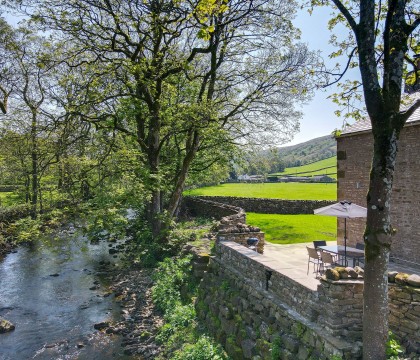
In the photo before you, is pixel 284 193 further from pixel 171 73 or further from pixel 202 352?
pixel 202 352

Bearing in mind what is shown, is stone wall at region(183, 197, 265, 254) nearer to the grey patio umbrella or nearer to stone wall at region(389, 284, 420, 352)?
the grey patio umbrella

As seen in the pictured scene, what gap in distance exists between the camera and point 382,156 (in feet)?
20.7

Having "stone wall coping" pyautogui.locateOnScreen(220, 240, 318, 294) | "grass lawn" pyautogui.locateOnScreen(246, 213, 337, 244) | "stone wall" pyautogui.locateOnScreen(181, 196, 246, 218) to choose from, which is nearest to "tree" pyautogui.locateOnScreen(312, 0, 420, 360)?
"stone wall coping" pyautogui.locateOnScreen(220, 240, 318, 294)

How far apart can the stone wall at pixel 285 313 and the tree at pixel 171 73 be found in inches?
307

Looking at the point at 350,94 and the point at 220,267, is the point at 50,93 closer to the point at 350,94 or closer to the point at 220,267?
the point at 220,267

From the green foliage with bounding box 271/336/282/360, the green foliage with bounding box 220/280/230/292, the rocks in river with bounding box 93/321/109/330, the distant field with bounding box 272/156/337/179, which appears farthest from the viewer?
the distant field with bounding box 272/156/337/179

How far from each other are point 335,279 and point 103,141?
540 inches

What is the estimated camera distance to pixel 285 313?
26.9ft

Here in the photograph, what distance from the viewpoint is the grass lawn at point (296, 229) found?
20239mm

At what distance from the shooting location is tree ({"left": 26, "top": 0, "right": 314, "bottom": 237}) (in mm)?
16109

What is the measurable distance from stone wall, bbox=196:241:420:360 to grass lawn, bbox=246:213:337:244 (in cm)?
856

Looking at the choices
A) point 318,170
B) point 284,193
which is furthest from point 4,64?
point 318,170

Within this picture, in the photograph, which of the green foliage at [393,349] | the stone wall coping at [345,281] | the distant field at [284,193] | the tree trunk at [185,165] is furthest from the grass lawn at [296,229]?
the distant field at [284,193]

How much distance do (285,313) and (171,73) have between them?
1270cm
